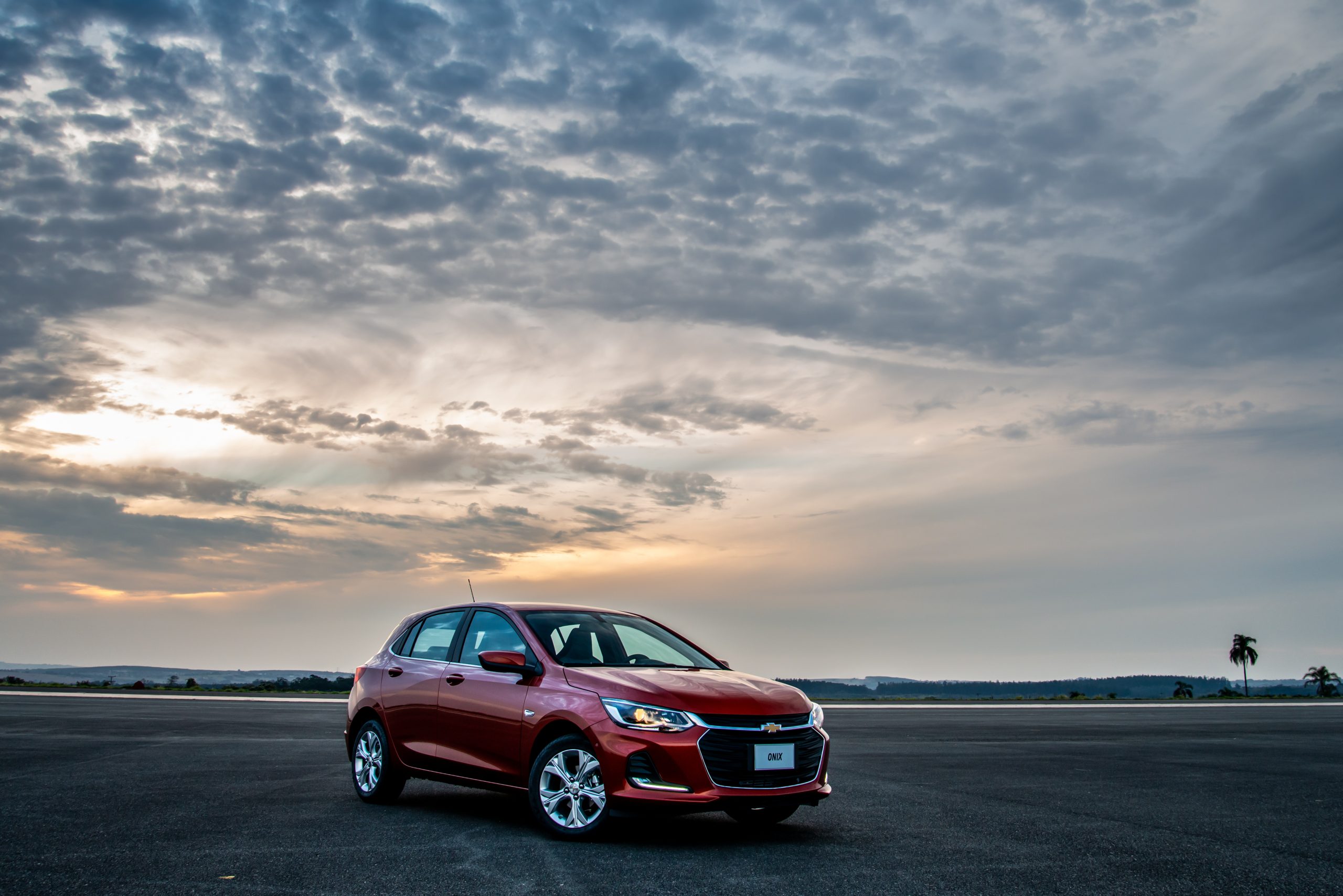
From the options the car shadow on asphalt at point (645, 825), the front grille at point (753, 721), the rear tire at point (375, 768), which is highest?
the front grille at point (753, 721)

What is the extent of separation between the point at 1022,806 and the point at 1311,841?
2368mm

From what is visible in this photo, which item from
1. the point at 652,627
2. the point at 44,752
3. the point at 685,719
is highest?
the point at 652,627

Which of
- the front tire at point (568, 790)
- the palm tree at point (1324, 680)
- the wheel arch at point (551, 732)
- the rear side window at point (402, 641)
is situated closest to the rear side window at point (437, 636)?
the rear side window at point (402, 641)

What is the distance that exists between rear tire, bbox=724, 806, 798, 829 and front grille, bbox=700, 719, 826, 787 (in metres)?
0.16

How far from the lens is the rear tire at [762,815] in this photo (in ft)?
23.6

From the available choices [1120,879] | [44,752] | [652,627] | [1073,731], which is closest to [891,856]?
[1120,879]

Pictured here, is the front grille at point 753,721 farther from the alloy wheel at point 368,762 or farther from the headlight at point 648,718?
the alloy wheel at point 368,762

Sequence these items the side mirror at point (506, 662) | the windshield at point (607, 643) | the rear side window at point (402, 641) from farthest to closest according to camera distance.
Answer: the rear side window at point (402, 641) < the windshield at point (607, 643) < the side mirror at point (506, 662)

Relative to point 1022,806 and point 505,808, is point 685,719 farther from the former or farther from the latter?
point 1022,806

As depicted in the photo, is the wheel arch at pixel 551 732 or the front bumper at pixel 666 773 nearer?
the front bumper at pixel 666 773

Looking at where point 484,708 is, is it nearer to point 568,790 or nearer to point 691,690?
point 568,790

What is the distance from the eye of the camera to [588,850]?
6910 mm

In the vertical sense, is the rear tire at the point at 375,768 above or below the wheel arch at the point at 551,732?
below

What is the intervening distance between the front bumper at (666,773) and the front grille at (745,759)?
0.14 feet
